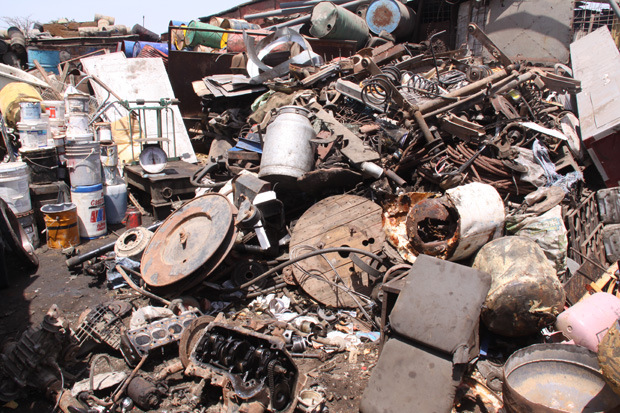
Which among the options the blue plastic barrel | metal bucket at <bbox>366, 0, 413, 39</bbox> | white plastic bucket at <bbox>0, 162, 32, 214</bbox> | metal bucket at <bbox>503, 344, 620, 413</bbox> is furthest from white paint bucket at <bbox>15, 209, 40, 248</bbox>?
the blue plastic barrel

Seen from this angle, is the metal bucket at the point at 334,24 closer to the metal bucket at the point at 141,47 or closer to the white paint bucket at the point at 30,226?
the metal bucket at the point at 141,47

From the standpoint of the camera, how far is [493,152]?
528cm

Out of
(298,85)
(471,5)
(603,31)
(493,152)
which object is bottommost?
→ (493,152)

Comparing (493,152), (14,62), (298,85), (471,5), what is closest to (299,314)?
(493,152)

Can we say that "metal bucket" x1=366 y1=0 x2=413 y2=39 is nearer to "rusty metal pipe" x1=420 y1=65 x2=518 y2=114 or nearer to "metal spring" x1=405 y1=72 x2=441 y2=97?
"metal spring" x1=405 y1=72 x2=441 y2=97

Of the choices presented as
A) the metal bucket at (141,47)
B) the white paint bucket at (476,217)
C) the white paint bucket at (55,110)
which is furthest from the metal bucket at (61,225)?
the metal bucket at (141,47)

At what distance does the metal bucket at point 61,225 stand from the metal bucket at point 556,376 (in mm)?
5239

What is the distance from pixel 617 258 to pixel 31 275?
6.70 metres

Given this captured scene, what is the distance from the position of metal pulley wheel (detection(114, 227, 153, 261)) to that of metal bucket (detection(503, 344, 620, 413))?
12.5 feet

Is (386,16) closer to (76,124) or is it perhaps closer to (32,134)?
(76,124)

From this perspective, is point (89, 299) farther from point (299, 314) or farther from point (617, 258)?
point (617, 258)

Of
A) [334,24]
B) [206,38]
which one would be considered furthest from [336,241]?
[206,38]

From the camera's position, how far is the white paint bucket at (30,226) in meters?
5.34

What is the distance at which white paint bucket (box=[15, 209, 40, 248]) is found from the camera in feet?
17.5
